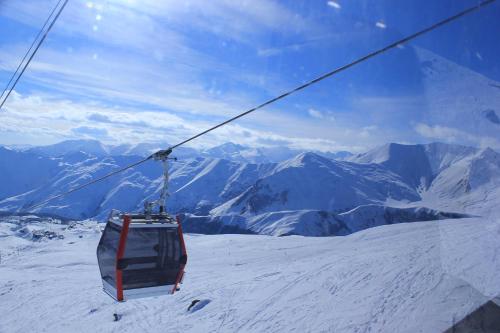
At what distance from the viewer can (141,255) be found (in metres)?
10.6

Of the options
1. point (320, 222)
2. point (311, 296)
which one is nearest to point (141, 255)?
point (311, 296)

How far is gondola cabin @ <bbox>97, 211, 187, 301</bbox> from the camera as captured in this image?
10125 mm

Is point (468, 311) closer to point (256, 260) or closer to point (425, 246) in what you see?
point (425, 246)

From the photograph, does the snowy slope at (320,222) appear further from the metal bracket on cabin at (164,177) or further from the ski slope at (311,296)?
the metal bracket on cabin at (164,177)

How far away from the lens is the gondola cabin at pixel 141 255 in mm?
10125

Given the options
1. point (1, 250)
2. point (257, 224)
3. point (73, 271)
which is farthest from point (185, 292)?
point (257, 224)

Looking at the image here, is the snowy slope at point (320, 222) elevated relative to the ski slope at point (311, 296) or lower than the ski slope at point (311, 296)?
lower

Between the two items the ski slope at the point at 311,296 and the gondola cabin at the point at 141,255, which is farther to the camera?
the ski slope at the point at 311,296

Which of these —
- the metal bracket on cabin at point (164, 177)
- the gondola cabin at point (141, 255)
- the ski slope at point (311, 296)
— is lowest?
the ski slope at point (311, 296)

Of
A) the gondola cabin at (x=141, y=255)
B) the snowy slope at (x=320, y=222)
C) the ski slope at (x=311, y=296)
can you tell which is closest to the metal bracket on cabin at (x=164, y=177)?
the gondola cabin at (x=141, y=255)

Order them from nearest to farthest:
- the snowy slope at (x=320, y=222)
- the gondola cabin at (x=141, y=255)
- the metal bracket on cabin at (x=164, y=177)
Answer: the metal bracket on cabin at (x=164, y=177) < the gondola cabin at (x=141, y=255) < the snowy slope at (x=320, y=222)

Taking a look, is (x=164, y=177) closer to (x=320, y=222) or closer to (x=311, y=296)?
(x=311, y=296)

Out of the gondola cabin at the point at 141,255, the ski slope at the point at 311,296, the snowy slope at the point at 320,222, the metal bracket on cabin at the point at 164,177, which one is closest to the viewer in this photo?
the metal bracket on cabin at the point at 164,177

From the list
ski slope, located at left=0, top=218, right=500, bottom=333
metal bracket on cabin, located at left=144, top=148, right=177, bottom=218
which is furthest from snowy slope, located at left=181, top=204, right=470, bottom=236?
metal bracket on cabin, located at left=144, top=148, right=177, bottom=218
